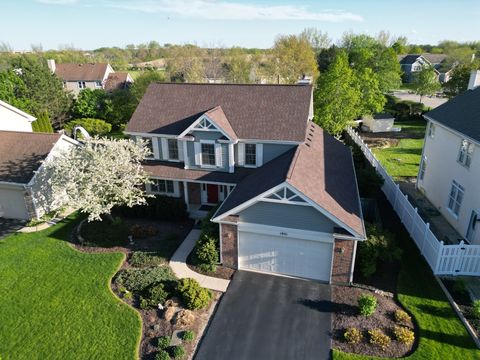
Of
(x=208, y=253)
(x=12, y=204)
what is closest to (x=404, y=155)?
(x=208, y=253)

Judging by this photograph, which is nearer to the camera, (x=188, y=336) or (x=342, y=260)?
(x=188, y=336)

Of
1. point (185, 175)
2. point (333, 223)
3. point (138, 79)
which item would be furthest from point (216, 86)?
point (138, 79)

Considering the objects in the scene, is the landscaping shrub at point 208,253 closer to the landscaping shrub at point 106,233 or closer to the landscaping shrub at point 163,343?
the landscaping shrub at point 163,343

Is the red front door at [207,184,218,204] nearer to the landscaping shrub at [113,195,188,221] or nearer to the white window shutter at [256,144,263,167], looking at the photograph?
the landscaping shrub at [113,195,188,221]

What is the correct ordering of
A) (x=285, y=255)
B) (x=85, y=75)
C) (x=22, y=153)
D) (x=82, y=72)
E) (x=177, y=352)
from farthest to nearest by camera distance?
1. (x=82, y=72)
2. (x=85, y=75)
3. (x=22, y=153)
4. (x=285, y=255)
5. (x=177, y=352)

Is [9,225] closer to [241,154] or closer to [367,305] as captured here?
[241,154]

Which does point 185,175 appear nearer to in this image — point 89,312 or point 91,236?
point 91,236

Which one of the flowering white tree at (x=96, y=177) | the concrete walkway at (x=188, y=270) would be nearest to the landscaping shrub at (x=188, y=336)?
the concrete walkway at (x=188, y=270)
